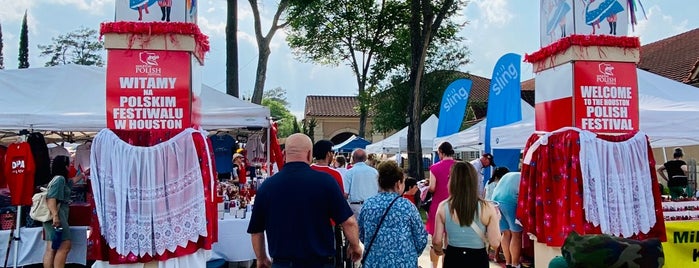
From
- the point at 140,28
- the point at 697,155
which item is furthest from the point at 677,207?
the point at 697,155

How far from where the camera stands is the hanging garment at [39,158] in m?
6.32

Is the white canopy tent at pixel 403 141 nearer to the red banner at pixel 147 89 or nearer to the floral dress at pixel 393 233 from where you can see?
the red banner at pixel 147 89

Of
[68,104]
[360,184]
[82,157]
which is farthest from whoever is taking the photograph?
[82,157]

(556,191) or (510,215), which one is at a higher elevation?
(556,191)

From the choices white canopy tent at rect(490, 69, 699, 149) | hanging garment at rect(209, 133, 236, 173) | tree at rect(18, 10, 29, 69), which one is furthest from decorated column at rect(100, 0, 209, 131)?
tree at rect(18, 10, 29, 69)

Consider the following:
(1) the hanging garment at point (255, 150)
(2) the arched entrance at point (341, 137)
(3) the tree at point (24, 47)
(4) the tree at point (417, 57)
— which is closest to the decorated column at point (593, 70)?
(1) the hanging garment at point (255, 150)

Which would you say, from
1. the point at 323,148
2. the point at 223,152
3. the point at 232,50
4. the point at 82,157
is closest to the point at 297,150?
the point at 323,148

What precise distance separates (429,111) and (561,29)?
2334cm

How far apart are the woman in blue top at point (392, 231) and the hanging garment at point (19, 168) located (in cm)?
438

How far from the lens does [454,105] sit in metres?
12.2

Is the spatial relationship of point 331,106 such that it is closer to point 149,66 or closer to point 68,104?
point 68,104

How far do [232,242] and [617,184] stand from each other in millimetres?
4078

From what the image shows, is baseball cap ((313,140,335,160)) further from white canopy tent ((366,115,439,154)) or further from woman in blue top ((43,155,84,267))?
white canopy tent ((366,115,439,154))

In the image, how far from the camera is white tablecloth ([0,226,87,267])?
6.55 metres
